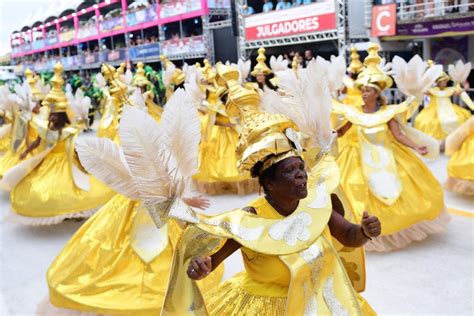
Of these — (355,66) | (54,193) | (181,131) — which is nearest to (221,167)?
(54,193)

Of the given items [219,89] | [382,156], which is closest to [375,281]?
[382,156]

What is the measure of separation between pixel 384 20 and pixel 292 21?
3.08 meters

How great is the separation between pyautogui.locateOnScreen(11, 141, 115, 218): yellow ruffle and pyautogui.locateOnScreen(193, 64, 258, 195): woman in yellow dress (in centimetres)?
146

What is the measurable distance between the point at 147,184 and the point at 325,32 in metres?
10.4

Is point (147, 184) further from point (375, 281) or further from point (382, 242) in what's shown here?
point (382, 242)

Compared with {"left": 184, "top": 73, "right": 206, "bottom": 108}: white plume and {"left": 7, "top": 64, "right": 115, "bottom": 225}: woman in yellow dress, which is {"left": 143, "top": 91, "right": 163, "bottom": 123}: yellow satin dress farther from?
{"left": 7, "top": 64, "right": 115, "bottom": 225}: woman in yellow dress

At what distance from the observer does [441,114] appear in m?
7.17

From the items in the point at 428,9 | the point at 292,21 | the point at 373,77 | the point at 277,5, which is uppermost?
the point at 277,5

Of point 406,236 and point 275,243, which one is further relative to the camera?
point 406,236

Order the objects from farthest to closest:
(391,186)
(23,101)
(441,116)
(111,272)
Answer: (441,116) → (23,101) → (391,186) → (111,272)

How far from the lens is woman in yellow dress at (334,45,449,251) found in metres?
3.51

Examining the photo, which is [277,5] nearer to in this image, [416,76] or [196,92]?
[196,92]

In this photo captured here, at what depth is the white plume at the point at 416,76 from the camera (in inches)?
145

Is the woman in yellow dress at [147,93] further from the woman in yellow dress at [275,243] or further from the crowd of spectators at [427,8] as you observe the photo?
the woman in yellow dress at [275,243]
